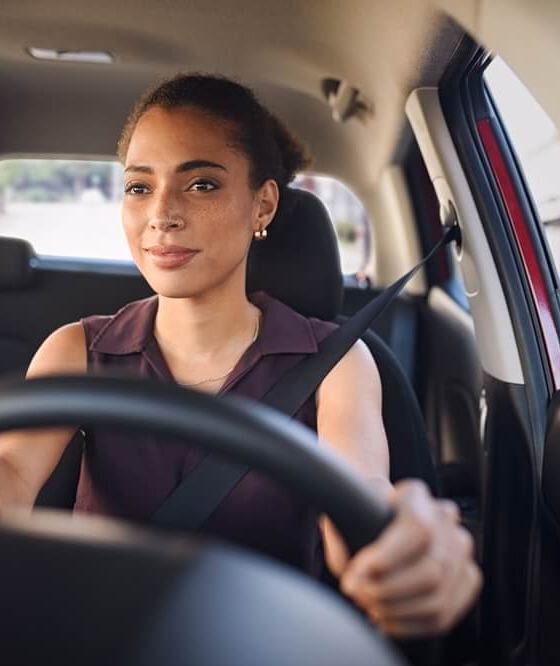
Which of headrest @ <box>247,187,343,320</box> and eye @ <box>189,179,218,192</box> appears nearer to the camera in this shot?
eye @ <box>189,179,218,192</box>

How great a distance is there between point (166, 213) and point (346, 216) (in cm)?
184

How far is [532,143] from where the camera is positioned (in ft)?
5.63

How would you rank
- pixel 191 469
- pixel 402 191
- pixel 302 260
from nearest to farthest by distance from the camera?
pixel 191 469 → pixel 302 260 → pixel 402 191

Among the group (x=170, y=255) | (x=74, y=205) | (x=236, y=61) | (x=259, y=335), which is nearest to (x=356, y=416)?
(x=259, y=335)

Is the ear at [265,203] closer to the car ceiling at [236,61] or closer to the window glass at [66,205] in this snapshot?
the car ceiling at [236,61]

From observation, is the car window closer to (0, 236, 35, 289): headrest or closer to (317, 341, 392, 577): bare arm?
(0, 236, 35, 289): headrest

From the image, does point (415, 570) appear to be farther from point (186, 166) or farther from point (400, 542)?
point (186, 166)

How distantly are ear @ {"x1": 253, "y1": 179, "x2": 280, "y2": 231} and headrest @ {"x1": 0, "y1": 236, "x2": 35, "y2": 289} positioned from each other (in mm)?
1324

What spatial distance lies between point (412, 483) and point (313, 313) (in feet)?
3.53

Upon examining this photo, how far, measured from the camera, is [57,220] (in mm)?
3404

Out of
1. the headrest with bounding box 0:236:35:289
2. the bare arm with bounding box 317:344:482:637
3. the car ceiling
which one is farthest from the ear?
the headrest with bounding box 0:236:35:289

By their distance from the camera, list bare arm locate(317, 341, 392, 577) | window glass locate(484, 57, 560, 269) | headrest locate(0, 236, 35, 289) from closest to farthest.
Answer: bare arm locate(317, 341, 392, 577), window glass locate(484, 57, 560, 269), headrest locate(0, 236, 35, 289)

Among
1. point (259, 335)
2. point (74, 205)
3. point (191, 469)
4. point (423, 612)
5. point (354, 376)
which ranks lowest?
point (423, 612)

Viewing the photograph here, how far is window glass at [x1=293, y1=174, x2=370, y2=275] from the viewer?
333cm
